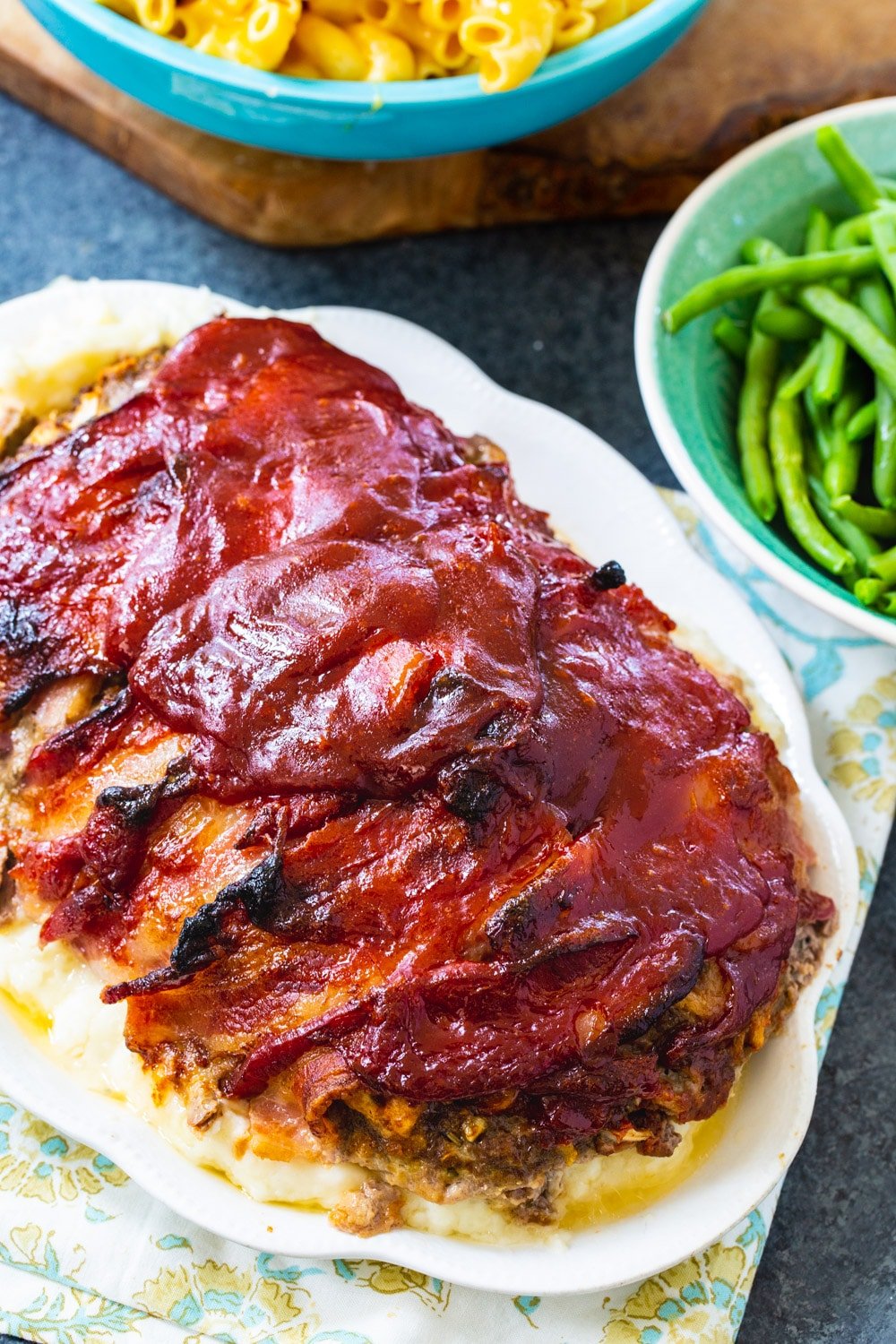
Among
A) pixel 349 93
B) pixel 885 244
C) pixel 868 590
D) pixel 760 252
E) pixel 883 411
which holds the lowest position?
pixel 868 590

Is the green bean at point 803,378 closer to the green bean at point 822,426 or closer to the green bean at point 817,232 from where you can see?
the green bean at point 822,426

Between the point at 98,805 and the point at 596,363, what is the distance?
2563 mm

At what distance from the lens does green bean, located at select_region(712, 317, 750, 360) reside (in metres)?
3.98

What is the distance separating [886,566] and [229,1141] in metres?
A: 2.23

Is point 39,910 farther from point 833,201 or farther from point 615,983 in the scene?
point 833,201

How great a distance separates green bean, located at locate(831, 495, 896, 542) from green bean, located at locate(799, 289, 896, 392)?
33 centimetres

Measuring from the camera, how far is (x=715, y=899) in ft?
9.06

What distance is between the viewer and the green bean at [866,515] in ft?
12.0

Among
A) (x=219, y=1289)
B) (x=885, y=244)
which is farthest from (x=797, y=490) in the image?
(x=219, y=1289)

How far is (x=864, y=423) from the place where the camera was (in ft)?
12.2

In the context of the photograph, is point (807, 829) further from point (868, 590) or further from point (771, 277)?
point (771, 277)

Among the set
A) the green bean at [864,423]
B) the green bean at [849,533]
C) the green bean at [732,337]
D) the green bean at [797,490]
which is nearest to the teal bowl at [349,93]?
the green bean at [732,337]

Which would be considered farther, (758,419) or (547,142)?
(547,142)

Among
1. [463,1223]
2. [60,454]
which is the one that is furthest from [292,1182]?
[60,454]
